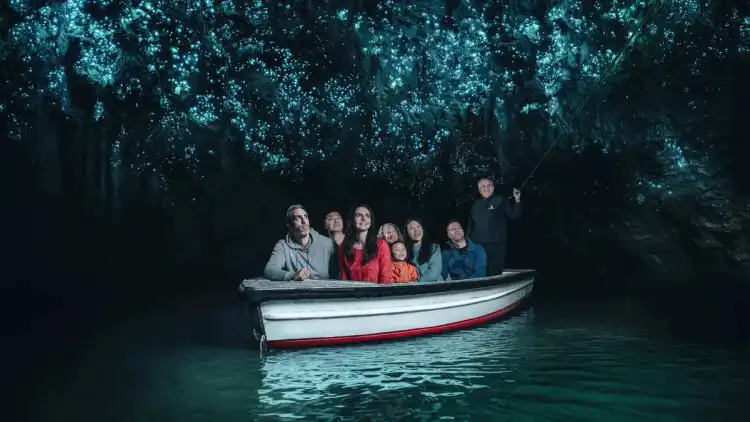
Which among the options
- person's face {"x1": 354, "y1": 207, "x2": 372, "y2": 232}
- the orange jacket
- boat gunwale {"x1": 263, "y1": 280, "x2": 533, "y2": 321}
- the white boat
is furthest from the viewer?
the orange jacket

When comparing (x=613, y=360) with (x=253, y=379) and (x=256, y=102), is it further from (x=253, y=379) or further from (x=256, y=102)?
(x=256, y=102)

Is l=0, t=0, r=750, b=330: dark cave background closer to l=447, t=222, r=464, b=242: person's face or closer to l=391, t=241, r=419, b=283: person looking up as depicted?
l=447, t=222, r=464, b=242: person's face

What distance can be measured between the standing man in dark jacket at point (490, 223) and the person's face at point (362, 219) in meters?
3.06

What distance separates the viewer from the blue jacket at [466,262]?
1016cm

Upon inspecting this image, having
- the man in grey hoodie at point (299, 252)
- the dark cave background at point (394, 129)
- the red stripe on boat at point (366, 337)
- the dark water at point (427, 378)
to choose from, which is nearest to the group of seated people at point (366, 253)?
the man in grey hoodie at point (299, 252)

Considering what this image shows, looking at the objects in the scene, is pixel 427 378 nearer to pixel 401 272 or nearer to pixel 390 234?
pixel 401 272

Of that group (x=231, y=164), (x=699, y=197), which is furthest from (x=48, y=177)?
(x=699, y=197)

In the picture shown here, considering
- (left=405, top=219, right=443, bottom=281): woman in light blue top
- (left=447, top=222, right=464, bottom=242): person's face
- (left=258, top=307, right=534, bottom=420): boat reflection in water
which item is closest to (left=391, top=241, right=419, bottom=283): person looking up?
(left=405, top=219, right=443, bottom=281): woman in light blue top

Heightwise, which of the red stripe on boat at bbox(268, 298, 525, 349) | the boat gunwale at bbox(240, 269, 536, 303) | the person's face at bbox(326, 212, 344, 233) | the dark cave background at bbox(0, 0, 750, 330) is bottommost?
the red stripe on boat at bbox(268, 298, 525, 349)

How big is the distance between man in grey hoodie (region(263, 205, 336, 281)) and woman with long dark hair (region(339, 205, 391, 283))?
308mm

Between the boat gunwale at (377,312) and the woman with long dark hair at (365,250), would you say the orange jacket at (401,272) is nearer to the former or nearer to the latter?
the woman with long dark hair at (365,250)

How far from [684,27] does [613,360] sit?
10.1m

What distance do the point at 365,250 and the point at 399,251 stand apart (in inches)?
22.2

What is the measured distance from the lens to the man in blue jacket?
33.3ft
